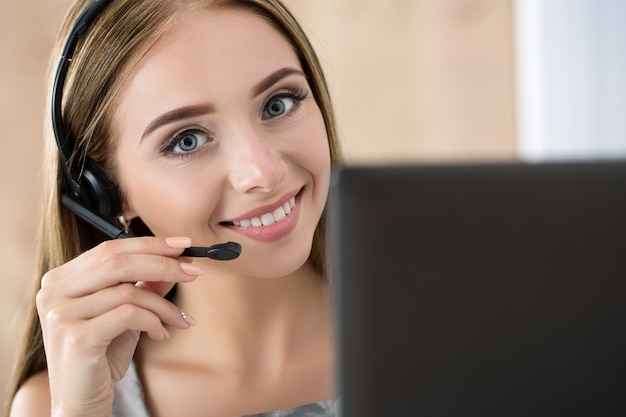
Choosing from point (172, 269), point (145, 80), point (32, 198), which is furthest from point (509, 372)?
point (32, 198)

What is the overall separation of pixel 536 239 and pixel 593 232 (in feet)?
0.14

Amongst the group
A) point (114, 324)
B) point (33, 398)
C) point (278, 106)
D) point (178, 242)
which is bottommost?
point (33, 398)

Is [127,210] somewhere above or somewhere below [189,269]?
above

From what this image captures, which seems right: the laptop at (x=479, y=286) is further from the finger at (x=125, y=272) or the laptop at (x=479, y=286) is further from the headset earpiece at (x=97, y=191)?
the headset earpiece at (x=97, y=191)

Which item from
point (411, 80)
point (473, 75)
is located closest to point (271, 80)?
point (411, 80)

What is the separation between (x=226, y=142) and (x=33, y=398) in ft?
1.71

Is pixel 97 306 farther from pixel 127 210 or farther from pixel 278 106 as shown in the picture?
pixel 278 106

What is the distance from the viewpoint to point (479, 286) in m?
0.53

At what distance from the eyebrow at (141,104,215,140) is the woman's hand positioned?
0.18 meters

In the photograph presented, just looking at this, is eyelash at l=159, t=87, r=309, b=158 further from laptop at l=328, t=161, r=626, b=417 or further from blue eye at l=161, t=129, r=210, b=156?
laptop at l=328, t=161, r=626, b=417

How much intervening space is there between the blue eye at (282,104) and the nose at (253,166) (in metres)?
0.07

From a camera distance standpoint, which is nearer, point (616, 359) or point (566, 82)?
point (616, 359)

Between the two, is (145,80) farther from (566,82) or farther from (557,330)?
(566,82)

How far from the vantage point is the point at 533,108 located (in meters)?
2.77
